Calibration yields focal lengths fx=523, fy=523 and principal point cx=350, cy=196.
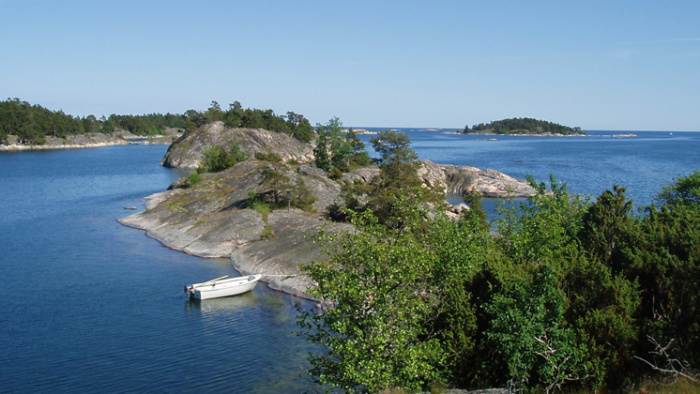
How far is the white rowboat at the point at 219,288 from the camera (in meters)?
40.1

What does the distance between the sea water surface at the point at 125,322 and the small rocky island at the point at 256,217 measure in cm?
218

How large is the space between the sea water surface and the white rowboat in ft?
2.31

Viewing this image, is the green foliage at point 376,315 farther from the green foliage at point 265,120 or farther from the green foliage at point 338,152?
the green foliage at point 265,120

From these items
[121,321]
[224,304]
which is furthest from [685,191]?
[121,321]

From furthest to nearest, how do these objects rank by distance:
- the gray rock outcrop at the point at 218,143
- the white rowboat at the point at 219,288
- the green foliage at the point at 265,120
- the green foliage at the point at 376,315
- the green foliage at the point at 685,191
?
1. the green foliage at the point at 265,120
2. the gray rock outcrop at the point at 218,143
3. the white rowboat at the point at 219,288
4. the green foliage at the point at 685,191
5. the green foliage at the point at 376,315

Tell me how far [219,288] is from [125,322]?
23.9 feet

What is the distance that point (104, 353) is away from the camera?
101 feet

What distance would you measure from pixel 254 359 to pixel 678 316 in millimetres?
21584

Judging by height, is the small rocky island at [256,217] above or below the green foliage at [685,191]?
below

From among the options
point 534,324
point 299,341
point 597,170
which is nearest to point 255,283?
point 299,341

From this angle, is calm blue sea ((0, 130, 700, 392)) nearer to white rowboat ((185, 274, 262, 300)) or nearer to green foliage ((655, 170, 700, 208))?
white rowboat ((185, 274, 262, 300))

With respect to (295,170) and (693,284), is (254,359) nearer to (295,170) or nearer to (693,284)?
(693,284)

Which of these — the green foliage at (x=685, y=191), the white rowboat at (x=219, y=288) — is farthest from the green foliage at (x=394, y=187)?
the green foliage at (x=685, y=191)

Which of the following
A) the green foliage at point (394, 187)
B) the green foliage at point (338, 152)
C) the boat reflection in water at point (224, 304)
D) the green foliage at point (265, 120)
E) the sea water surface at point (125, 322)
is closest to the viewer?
the sea water surface at point (125, 322)
